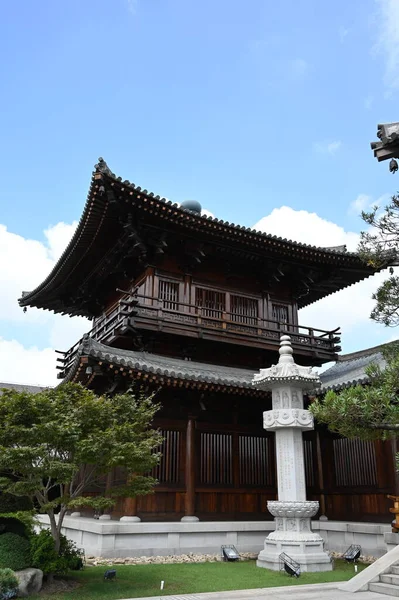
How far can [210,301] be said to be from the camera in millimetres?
19297

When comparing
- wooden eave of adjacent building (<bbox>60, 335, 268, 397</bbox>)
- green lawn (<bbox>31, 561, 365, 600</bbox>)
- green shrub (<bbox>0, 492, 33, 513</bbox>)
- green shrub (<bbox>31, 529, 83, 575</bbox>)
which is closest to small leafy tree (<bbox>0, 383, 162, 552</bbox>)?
green shrub (<bbox>31, 529, 83, 575</bbox>)

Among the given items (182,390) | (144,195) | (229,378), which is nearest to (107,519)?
(182,390)

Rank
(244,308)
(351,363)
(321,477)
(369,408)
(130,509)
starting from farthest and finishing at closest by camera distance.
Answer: (351,363) → (244,308) → (321,477) → (130,509) → (369,408)

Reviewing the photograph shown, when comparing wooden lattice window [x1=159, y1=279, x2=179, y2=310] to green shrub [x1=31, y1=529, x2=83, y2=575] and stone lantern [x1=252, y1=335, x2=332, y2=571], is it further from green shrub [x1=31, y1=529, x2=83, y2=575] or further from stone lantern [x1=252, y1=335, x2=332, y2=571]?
green shrub [x1=31, y1=529, x2=83, y2=575]

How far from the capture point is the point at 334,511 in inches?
642

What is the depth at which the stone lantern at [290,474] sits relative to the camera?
11.9 metres

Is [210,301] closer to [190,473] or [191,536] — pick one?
[190,473]

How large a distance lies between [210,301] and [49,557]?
11227mm

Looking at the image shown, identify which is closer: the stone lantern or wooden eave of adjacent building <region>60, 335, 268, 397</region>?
the stone lantern

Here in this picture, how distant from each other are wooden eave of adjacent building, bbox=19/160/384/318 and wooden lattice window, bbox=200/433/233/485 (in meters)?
6.49

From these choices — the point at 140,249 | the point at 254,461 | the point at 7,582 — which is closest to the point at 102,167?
the point at 140,249

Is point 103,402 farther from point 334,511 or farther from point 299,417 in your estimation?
point 334,511

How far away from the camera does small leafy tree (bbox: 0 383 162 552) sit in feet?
30.4

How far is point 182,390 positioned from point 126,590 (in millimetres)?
6848
